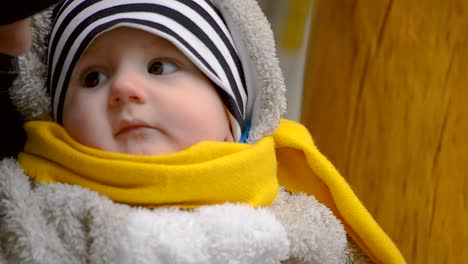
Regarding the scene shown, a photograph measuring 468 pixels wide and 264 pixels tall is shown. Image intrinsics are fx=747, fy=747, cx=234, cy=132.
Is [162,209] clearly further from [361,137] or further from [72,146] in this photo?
[361,137]

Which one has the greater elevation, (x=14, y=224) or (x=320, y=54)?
(x=320, y=54)

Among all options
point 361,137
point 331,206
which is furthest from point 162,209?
point 361,137

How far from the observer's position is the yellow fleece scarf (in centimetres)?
75

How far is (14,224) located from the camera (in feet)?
2.29

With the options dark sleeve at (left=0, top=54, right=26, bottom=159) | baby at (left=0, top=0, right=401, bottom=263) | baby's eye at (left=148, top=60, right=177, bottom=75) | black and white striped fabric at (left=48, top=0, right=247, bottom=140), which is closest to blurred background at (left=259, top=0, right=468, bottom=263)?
baby at (left=0, top=0, right=401, bottom=263)

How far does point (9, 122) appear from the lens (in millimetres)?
842

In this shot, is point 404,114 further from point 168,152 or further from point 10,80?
point 10,80

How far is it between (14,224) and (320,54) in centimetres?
61

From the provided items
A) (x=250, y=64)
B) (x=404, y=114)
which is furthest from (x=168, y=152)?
(x=404, y=114)

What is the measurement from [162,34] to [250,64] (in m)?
0.14

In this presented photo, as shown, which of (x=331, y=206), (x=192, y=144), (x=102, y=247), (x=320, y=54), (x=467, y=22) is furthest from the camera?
(x=320, y=54)

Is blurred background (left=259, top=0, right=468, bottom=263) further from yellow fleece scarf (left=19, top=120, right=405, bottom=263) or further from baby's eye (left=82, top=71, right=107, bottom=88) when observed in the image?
baby's eye (left=82, top=71, right=107, bottom=88)

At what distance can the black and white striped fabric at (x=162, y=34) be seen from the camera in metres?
0.81

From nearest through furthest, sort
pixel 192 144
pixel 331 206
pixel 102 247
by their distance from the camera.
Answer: pixel 102 247
pixel 192 144
pixel 331 206
